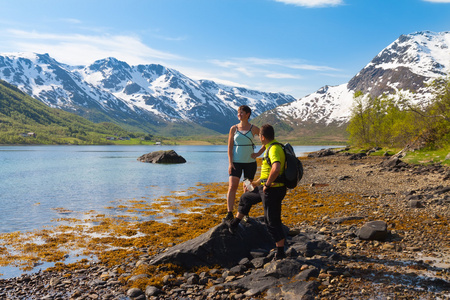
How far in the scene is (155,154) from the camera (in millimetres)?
94062

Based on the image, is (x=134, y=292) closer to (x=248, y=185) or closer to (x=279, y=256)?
(x=279, y=256)

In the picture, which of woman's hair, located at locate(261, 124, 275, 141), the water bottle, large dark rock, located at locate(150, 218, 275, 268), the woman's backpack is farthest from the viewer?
large dark rock, located at locate(150, 218, 275, 268)

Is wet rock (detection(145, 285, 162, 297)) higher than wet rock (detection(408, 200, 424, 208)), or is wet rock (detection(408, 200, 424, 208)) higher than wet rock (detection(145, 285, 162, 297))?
wet rock (detection(408, 200, 424, 208))

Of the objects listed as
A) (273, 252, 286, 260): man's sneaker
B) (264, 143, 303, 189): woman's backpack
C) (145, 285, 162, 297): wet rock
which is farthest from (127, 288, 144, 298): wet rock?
(264, 143, 303, 189): woman's backpack

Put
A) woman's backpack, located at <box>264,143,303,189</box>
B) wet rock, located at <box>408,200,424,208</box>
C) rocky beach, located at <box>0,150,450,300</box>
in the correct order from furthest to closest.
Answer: wet rock, located at <box>408,200,424,208</box> < woman's backpack, located at <box>264,143,303,189</box> < rocky beach, located at <box>0,150,450,300</box>

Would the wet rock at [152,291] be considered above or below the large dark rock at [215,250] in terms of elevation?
below

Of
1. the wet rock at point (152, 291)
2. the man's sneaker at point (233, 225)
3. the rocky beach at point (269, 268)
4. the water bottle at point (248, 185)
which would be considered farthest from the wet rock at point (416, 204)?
the wet rock at point (152, 291)

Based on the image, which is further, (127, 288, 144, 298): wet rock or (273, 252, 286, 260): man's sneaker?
(273, 252, 286, 260): man's sneaker

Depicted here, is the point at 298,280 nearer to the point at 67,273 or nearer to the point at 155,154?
the point at 67,273

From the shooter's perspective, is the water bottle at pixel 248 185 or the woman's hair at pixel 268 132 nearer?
the woman's hair at pixel 268 132

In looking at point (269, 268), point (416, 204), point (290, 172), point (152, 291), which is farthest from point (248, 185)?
point (416, 204)

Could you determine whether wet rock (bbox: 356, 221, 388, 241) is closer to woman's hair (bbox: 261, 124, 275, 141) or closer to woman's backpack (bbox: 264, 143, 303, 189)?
woman's backpack (bbox: 264, 143, 303, 189)

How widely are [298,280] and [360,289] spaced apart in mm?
1608

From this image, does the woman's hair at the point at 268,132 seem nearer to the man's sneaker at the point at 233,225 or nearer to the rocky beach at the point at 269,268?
the man's sneaker at the point at 233,225
